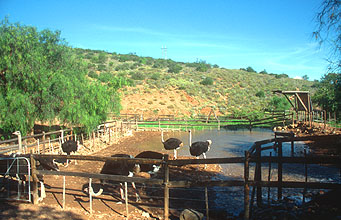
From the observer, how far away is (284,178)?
31.1 feet

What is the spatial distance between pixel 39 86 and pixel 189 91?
31.7 metres

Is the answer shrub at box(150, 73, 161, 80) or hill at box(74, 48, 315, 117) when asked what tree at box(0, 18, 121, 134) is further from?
shrub at box(150, 73, 161, 80)

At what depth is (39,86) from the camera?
46.7 ft

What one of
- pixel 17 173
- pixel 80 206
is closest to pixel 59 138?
pixel 17 173

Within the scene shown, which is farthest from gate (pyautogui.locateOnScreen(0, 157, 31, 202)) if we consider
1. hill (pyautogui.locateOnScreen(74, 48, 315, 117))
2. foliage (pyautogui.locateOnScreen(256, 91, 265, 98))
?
foliage (pyautogui.locateOnScreen(256, 91, 265, 98))

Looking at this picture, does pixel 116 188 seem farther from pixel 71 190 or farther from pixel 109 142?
pixel 109 142

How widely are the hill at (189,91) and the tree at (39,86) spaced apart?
1753cm

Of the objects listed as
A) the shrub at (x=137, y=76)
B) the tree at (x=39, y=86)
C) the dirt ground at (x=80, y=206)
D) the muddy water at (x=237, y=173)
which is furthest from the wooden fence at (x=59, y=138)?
the shrub at (x=137, y=76)

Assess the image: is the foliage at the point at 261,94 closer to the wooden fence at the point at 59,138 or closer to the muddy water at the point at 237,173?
the muddy water at the point at 237,173

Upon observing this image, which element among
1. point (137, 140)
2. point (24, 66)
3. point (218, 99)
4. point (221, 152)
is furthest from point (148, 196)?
point (218, 99)

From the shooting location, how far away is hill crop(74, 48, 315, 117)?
37750 mm

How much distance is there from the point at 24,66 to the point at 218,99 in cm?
3405

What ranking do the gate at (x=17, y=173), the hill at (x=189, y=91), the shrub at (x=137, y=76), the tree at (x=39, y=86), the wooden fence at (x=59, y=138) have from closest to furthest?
the gate at (x=17, y=173), the wooden fence at (x=59, y=138), the tree at (x=39, y=86), the hill at (x=189, y=91), the shrub at (x=137, y=76)

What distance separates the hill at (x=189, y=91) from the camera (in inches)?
1486
